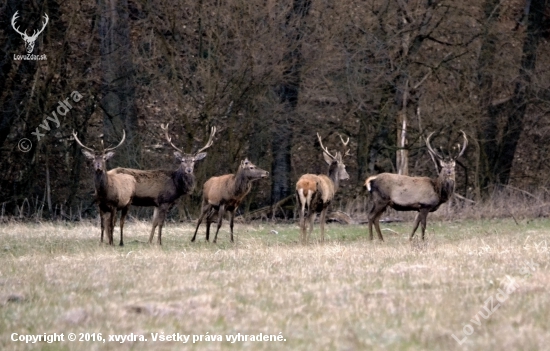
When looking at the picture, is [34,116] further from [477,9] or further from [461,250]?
[461,250]

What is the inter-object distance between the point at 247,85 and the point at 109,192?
8.82 meters

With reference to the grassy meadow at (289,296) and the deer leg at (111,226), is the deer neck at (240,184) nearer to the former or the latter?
the deer leg at (111,226)

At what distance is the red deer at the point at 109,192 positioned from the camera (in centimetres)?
1648

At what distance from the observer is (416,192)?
56.3 ft

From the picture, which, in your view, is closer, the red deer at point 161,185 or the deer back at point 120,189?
the deer back at point 120,189

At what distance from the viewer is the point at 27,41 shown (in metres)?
25.0

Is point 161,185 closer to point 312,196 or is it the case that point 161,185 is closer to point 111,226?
point 111,226

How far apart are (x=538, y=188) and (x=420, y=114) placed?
4.29 metres

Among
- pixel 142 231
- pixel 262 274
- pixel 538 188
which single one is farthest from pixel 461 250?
pixel 538 188

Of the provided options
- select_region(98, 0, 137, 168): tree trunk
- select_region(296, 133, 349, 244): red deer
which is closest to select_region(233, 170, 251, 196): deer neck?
select_region(296, 133, 349, 244): red deer

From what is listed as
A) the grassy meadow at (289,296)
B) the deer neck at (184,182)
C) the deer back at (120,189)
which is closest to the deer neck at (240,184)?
the deer neck at (184,182)

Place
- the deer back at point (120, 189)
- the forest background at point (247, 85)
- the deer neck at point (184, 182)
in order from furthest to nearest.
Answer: the forest background at point (247, 85), the deer neck at point (184, 182), the deer back at point (120, 189)

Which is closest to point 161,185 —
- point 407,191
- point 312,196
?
point 312,196

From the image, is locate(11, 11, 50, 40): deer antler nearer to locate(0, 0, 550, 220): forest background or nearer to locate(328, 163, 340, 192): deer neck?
locate(0, 0, 550, 220): forest background
